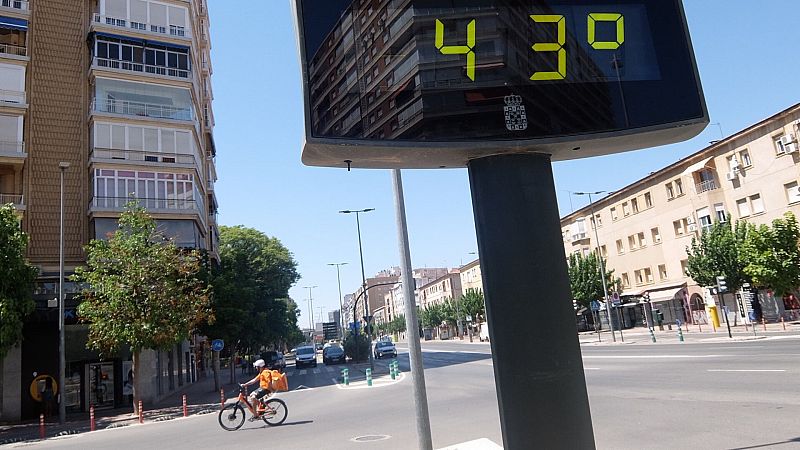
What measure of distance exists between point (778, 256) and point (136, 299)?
33382mm

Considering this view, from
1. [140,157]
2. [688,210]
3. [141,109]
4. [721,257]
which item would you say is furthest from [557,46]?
Result: [688,210]

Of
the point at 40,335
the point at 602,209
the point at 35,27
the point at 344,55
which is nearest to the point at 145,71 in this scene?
the point at 35,27

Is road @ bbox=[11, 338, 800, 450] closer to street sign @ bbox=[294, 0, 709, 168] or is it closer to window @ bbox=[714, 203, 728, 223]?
street sign @ bbox=[294, 0, 709, 168]

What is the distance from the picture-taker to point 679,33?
4.00m

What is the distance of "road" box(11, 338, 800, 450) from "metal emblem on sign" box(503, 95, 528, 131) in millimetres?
6323

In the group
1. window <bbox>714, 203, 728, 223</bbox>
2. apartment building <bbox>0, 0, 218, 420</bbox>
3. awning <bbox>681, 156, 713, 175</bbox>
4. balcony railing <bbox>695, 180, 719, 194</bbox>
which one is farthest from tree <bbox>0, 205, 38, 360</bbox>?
balcony railing <bbox>695, 180, 719, 194</bbox>

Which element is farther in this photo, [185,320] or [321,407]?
[185,320]

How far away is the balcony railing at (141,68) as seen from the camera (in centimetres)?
3078

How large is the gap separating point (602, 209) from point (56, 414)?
163 ft

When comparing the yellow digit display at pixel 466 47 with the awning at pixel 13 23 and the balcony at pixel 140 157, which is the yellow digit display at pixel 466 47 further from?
the awning at pixel 13 23

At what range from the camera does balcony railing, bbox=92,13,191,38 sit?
3133cm

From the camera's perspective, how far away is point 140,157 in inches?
1206

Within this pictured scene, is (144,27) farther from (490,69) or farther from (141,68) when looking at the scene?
(490,69)

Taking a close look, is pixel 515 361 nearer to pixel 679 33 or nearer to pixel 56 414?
pixel 679 33
